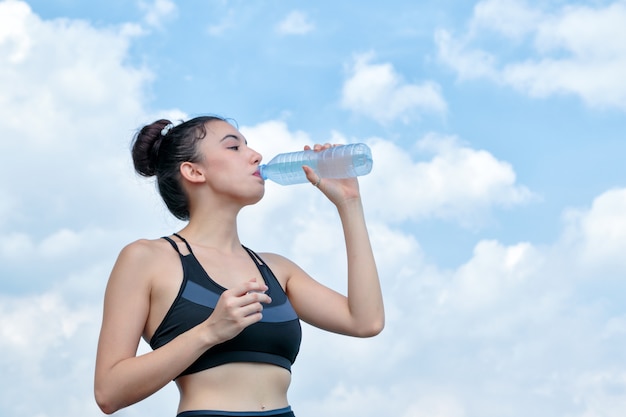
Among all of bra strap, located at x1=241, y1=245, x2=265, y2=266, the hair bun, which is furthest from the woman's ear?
bra strap, located at x1=241, y1=245, x2=265, y2=266

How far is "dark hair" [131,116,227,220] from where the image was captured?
13.0 ft

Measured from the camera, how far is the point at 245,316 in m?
3.12

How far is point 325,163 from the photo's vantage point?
4191mm

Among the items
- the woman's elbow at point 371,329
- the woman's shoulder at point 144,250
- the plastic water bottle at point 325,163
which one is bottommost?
the woman's elbow at point 371,329

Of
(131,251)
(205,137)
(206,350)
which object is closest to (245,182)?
(205,137)

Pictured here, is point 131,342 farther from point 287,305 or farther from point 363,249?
point 363,249

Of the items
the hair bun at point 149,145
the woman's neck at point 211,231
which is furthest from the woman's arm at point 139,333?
the hair bun at point 149,145

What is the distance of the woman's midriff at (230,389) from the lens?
3.37 metres

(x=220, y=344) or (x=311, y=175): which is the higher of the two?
(x=311, y=175)

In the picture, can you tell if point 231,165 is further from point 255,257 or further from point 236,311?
point 236,311

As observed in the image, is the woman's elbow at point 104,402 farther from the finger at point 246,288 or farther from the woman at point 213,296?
the finger at point 246,288

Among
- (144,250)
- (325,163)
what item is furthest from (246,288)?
(325,163)

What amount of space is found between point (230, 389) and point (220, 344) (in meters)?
0.17

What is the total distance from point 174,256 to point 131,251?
6.7 inches
